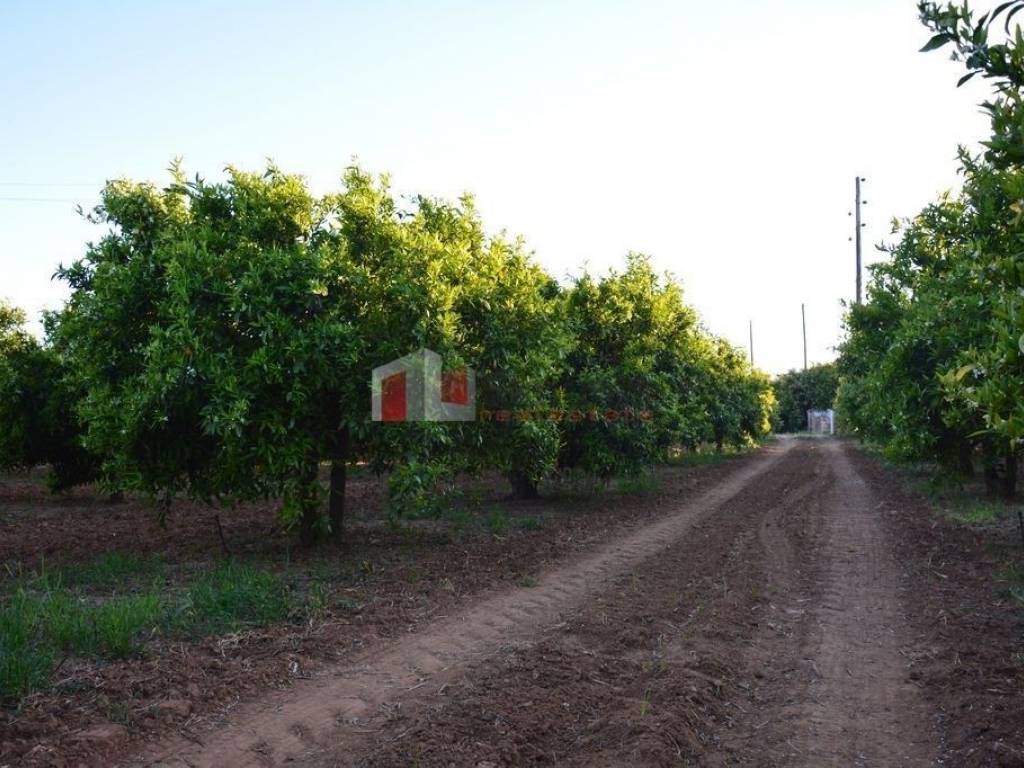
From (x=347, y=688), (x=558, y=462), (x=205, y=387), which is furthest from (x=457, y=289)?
(x=558, y=462)

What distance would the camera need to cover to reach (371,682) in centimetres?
605

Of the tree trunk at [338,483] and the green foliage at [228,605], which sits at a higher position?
the tree trunk at [338,483]

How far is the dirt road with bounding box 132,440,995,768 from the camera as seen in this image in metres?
4.82

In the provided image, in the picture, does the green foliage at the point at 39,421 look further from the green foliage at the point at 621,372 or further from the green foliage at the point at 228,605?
the green foliage at the point at 228,605

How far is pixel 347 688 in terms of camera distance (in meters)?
5.91

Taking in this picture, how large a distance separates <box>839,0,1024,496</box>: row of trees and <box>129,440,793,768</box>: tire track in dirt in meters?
3.99

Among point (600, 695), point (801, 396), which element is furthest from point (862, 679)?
point (801, 396)

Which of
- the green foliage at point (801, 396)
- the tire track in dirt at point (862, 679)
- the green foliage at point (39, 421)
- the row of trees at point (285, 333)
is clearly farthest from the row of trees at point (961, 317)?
the green foliage at point (801, 396)

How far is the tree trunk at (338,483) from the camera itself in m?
11.0

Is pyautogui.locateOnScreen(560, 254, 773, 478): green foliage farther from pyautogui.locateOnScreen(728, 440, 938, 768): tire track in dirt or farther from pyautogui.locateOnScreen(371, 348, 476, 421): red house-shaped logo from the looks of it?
pyautogui.locateOnScreen(371, 348, 476, 421): red house-shaped logo

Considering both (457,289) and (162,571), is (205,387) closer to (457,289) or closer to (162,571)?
(162,571)

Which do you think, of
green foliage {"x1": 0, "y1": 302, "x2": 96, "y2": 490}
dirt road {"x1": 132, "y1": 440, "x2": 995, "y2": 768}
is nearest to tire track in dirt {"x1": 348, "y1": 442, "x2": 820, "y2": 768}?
dirt road {"x1": 132, "y1": 440, "x2": 995, "y2": 768}

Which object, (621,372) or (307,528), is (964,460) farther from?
(307,528)

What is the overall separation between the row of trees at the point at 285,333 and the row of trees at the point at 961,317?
5620mm
